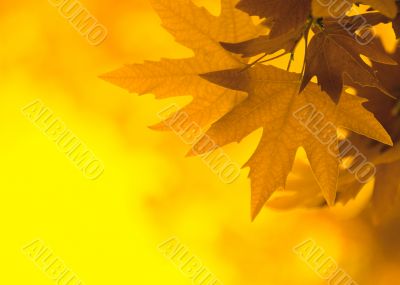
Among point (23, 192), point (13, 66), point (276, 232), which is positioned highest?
point (13, 66)

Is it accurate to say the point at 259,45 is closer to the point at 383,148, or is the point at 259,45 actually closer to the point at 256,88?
the point at 256,88

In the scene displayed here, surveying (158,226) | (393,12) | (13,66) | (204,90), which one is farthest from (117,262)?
(393,12)

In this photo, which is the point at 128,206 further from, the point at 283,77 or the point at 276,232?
the point at 283,77

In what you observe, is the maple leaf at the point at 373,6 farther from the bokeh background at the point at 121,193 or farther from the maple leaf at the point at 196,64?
the bokeh background at the point at 121,193

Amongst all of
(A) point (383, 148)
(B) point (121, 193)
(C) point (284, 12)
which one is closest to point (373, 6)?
(C) point (284, 12)

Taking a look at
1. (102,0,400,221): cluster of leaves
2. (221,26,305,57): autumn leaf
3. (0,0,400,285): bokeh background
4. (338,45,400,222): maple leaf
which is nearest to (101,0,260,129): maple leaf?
(102,0,400,221): cluster of leaves

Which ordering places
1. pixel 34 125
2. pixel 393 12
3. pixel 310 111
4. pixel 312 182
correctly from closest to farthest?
pixel 393 12 < pixel 310 111 < pixel 312 182 < pixel 34 125

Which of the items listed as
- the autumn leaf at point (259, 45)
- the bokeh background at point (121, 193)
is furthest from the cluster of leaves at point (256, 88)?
the bokeh background at point (121, 193)
